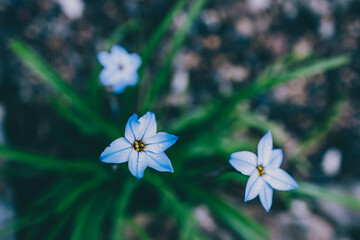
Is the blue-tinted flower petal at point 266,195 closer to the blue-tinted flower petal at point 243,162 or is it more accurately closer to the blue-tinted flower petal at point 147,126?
the blue-tinted flower petal at point 243,162

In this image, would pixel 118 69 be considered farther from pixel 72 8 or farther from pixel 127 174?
pixel 72 8

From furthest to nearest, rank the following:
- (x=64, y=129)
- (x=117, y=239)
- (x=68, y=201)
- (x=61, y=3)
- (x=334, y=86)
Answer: (x=334, y=86) → (x=61, y=3) → (x=64, y=129) → (x=117, y=239) → (x=68, y=201)

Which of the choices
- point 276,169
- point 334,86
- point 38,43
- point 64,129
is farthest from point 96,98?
point 334,86

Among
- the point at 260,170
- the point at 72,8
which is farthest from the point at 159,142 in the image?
the point at 72,8

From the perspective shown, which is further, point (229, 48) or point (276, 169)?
point (229, 48)

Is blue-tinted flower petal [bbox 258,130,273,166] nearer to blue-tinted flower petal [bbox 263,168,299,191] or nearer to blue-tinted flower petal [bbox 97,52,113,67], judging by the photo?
blue-tinted flower petal [bbox 263,168,299,191]

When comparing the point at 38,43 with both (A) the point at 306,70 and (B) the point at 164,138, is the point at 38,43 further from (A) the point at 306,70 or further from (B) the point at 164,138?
(A) the point at 306,70

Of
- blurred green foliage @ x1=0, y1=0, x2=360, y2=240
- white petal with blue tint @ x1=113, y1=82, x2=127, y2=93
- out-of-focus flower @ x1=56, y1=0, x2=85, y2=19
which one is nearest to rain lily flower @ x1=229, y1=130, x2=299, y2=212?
blurred green foliage @ x1=0, y1=0, x2=360, y2=240

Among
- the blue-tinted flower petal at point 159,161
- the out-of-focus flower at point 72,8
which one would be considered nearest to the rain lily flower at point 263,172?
the blue-tinted flower petal at point 159,161
